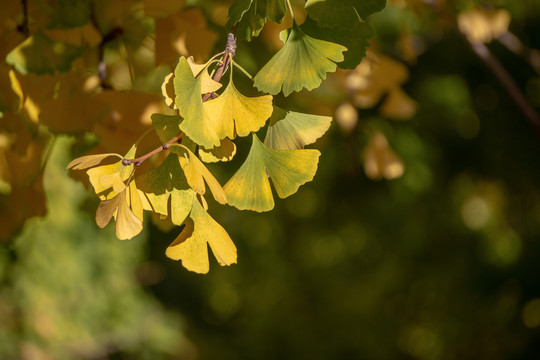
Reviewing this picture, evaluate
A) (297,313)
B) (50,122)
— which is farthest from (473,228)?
(50,122)

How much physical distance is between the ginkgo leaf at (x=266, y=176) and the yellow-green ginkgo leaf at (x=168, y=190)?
0.11ft

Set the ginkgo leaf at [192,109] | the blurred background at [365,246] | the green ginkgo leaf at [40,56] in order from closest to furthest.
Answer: the ginkgo leaf at [192,109] < the green ginkgo leaf at [40,56] < the blurred background at [365,246]

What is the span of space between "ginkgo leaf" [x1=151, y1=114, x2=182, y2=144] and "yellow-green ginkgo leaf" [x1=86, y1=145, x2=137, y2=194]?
0.02 m

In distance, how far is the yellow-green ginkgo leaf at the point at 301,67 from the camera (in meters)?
0.40

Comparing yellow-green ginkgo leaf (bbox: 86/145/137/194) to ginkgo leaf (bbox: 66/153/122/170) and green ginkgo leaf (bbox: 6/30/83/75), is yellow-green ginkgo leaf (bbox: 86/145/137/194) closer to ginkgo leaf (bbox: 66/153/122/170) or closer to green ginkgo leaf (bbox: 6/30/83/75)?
ginkgo leaf (bbox: 66/153/122/170)

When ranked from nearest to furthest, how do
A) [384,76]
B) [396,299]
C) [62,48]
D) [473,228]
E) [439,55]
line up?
[62,48]
[384,76]
[439,55]
[473,228]
[396,299]

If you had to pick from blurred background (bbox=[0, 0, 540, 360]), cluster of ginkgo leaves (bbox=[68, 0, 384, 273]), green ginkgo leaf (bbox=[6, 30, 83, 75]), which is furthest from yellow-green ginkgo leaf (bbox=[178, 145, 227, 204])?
blurred background (bbox=[0, 0, 540, 360])

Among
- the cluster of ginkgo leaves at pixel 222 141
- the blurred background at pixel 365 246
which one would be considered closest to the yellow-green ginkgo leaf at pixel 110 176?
the cluster of ginkgo leaves at pixel 222 141

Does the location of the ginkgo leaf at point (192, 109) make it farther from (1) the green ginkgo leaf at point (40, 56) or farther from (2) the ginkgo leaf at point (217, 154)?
(1) the green ginkgo leaf at point (40, 56)

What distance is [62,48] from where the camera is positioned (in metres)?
0.55

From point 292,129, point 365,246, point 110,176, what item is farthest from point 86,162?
point 365,246

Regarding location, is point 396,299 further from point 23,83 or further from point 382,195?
point 23,83

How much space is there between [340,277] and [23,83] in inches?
108

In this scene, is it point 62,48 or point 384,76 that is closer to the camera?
point 62,48
